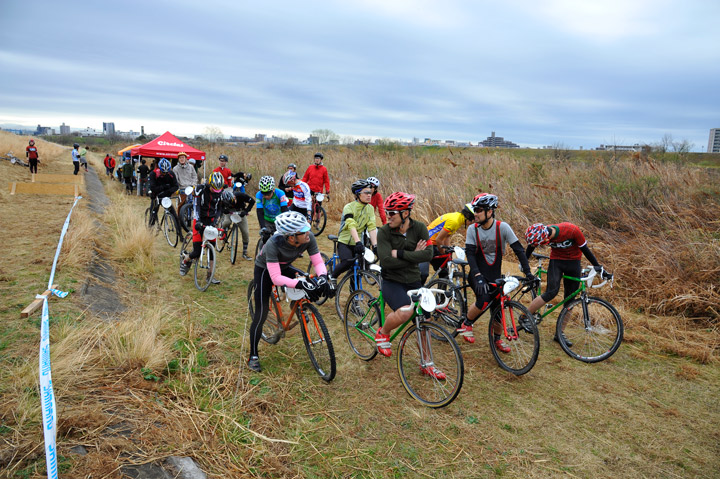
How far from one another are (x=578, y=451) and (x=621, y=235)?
20.8 feet

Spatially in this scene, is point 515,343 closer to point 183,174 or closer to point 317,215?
point 317,215

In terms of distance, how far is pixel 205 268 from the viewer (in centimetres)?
750

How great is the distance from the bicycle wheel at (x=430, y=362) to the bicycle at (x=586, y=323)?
154cm

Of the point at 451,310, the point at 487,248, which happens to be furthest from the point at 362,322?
the point at 487,248

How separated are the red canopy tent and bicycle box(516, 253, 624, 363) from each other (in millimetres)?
20294

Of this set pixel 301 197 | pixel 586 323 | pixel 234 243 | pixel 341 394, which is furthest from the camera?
pixel 234 243

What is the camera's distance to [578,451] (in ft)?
11.8

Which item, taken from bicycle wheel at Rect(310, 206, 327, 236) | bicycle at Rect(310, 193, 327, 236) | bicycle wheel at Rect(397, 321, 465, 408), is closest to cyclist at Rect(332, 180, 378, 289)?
bicycle wheel at Rect(397, 321, 465, 408)

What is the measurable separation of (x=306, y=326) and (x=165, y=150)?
20.5 meters

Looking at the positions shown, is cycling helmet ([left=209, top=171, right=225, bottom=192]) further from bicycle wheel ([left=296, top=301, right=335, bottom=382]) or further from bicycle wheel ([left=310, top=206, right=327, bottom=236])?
bicycle wheel ([left=310, top=206, right=327, bottom=236])

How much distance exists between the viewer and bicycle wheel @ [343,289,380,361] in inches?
197

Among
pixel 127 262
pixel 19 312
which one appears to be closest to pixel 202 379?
pixel 19 312

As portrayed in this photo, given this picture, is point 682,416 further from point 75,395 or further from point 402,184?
point 402,184

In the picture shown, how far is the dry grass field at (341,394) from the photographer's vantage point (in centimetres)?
329
